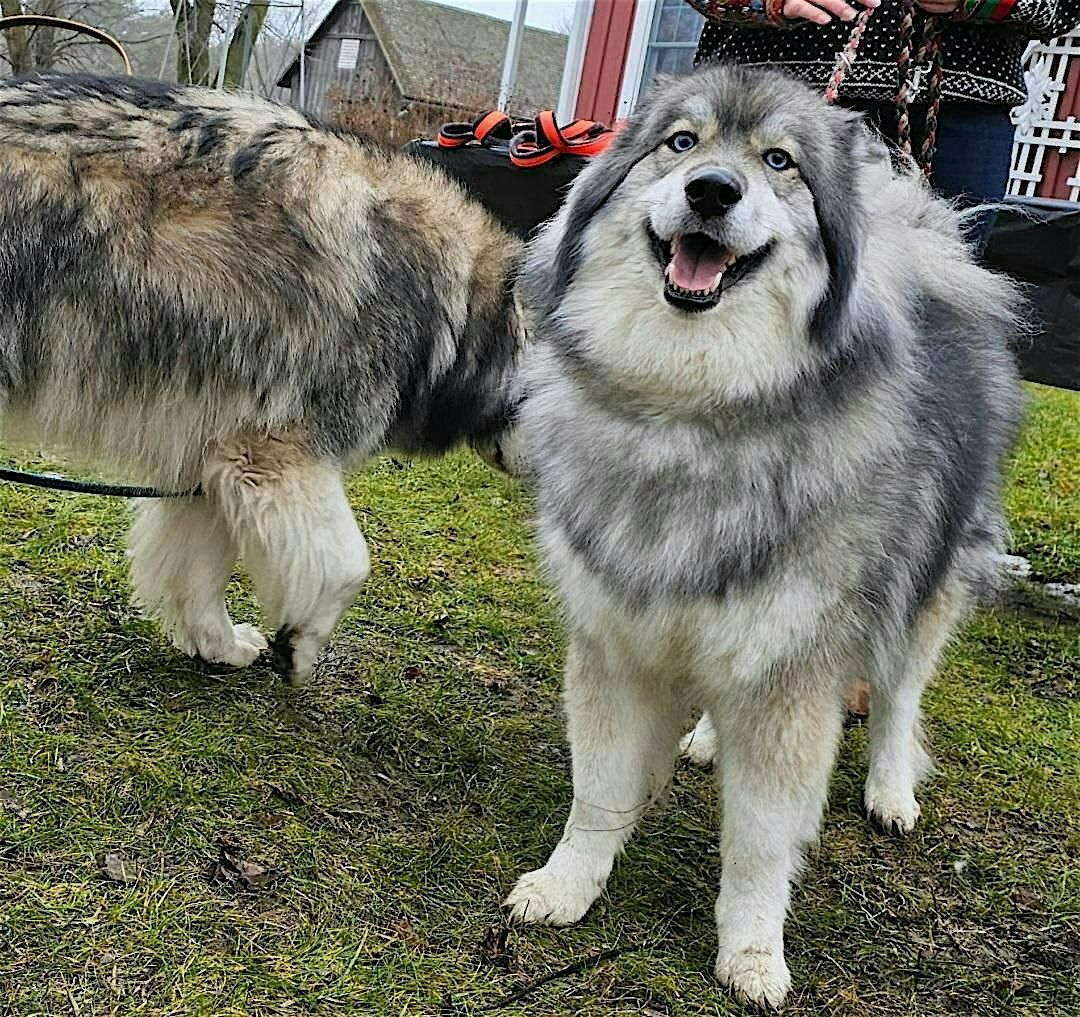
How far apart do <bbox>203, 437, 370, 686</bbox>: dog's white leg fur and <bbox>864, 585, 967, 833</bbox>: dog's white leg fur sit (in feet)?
4.18

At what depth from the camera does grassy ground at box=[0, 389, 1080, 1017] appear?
6.63ft

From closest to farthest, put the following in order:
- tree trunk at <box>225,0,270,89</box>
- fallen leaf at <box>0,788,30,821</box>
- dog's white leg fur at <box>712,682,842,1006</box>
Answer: dog's white leg fur at <box>712,682,842,1006</box> < fallen leaf at <box>0,788,30,821</box> < tree trunk at <box>225,0,270,89</box>

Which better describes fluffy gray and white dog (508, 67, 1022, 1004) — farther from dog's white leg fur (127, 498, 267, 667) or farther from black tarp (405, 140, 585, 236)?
black tarp (405, 140, 585, 236)

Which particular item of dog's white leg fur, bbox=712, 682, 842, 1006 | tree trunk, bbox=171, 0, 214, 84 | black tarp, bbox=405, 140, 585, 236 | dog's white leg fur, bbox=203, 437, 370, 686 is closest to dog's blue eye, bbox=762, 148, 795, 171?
dog's white leg fur, bbox=712, 682, 842, 1006

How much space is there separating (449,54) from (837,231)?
19.4m

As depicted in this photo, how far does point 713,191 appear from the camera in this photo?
5.65 ft

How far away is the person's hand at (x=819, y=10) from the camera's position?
2373 millimetres

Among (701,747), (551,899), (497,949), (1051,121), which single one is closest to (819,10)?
(701,747)

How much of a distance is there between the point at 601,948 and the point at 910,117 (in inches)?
80.0

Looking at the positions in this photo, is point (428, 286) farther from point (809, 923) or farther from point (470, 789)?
point (809, 923)

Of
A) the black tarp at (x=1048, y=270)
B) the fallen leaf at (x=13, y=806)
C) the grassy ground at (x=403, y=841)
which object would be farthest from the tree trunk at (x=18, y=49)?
the fallen leaf at (x=13, y=806)

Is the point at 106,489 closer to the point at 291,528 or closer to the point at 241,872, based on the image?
the point at 291,528

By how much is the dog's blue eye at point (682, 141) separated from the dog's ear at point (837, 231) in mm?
189

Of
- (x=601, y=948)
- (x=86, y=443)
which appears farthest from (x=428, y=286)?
(x=601, y=948)
